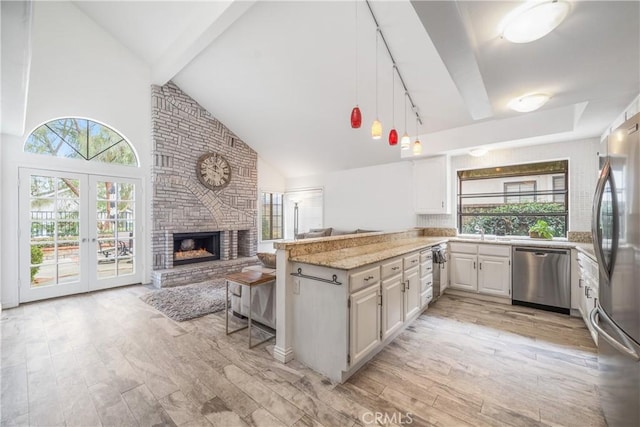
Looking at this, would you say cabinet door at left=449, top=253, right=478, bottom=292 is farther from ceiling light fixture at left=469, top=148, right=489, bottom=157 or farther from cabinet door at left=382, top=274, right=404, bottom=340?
cabinet door at left=382, top=274, right=404, bottom=340

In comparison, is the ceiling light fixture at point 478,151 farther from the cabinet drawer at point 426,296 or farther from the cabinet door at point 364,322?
the cabinet door at point 364,322

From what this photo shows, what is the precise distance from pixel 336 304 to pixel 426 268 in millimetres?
1914

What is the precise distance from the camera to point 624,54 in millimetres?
1863

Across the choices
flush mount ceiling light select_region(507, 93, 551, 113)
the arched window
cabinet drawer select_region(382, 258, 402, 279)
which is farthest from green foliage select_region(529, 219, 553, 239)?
the arched window

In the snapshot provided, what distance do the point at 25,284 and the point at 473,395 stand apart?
5814 millimetres

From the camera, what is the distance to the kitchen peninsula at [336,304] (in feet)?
6.92

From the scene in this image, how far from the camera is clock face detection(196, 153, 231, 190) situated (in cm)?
568

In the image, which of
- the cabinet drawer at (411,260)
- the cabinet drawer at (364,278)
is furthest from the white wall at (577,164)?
the cabinet drawer at (364,278)

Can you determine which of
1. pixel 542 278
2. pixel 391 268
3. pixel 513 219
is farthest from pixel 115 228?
A: pixel 513 219

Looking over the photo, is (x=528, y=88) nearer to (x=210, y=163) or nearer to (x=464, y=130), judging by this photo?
(x=464, y=130)

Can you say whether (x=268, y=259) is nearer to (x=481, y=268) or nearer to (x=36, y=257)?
(x=481, y=268)

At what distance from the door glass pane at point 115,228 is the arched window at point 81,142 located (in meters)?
0.49

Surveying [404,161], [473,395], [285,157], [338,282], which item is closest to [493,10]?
[338,282]

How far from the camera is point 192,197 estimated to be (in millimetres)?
5535
